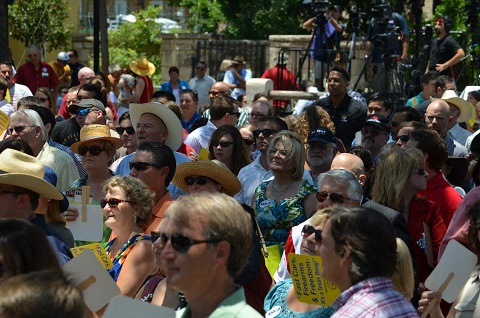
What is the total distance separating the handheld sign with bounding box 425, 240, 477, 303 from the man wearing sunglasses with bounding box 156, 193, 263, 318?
1.50 metres

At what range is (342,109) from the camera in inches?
438

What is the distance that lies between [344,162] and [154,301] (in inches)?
92.5

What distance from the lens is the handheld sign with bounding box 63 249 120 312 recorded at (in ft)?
15.4

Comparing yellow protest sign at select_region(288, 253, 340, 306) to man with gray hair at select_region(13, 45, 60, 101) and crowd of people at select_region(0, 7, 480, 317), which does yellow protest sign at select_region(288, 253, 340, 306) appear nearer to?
crowd of people at select_region(0, 7, 480, 317)

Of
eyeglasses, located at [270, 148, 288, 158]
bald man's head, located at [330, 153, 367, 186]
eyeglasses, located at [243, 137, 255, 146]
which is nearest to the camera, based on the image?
bald man's head, located at [330, 153, 367, 186]

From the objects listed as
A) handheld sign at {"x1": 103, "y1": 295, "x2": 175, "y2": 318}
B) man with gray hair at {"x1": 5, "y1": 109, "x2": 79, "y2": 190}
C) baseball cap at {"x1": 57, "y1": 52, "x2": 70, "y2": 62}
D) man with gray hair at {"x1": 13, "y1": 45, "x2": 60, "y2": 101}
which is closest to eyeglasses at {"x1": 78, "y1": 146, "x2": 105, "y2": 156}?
man with gray hair at {"x1": 5, "y1": 109, "x2": 79, "y2": 190}

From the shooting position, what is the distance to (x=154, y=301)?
5.22 m

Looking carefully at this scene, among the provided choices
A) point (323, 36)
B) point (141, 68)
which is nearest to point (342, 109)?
point (323, 36)

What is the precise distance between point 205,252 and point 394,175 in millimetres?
3148

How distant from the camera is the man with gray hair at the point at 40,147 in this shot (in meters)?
8.34

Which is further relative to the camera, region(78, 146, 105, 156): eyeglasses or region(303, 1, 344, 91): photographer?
region(303, 1, 344, 91): photographer

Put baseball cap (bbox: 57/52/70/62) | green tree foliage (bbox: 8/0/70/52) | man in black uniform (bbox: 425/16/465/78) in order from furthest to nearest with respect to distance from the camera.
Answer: green tree foliage (bbox: 8/0/70/52)
baseball cap (bbox: 57/52/70/62)
man in black uniform (bbox: 425/16/465/78)

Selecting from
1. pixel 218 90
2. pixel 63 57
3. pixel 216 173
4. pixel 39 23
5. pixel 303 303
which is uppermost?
pixel 216 173

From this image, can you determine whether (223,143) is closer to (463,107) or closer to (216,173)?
(216,173)
